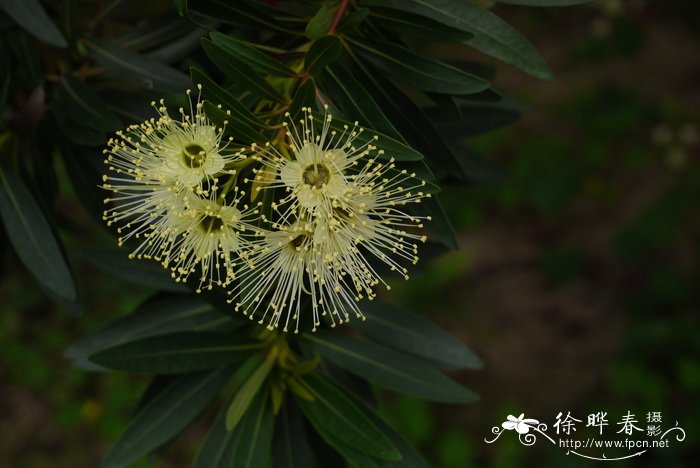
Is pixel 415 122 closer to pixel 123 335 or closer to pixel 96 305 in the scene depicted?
pixel 123 335

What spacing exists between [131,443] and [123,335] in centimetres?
32

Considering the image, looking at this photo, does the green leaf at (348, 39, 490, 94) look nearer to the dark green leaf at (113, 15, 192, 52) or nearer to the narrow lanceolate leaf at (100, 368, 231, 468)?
the dark green leaf at (113, 15, 192, 52)

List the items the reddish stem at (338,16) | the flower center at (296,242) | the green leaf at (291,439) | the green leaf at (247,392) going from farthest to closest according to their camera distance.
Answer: the green leaf at (291,439), the green leaf at (247,392), the reddish stem at (338,16), the flower center at (296,242)

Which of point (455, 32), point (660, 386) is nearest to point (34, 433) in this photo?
point (660, 386)

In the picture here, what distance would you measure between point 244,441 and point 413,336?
1.94ft

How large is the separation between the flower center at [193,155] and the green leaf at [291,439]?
83 cm

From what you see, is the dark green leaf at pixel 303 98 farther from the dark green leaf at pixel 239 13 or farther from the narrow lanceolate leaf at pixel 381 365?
the narrow lanceolate leaf at pixel 381 365

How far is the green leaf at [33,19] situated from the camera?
6.05 feet

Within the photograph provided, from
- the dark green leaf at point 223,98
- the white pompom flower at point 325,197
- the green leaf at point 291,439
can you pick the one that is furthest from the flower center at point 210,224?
the green leaf at point 291,439

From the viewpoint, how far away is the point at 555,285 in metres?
4.30

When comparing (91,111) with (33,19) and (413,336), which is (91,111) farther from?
(413,336)

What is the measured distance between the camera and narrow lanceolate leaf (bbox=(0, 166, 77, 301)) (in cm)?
189

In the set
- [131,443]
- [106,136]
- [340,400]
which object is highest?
[106,136]

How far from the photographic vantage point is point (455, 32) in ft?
5.16
